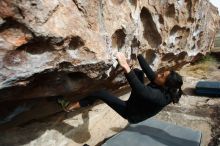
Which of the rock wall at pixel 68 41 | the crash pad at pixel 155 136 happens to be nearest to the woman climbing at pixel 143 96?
the rock wall at pixel 68 41

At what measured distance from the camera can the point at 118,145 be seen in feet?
10.6

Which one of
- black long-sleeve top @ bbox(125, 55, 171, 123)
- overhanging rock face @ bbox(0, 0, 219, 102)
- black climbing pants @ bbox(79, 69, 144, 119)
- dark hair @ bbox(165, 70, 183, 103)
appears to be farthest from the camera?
black climbing pants @ bbox(79, 69, 144, 119)

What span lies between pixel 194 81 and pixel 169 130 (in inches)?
119

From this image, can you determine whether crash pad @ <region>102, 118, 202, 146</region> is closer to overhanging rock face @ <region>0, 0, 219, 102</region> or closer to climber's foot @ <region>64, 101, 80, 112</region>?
climber's foot @ <region>64, 101, 80, 112</region>

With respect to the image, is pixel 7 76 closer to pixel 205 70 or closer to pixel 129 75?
pixel 129 75

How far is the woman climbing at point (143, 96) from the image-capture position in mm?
2895

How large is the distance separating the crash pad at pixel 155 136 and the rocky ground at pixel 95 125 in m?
0.37

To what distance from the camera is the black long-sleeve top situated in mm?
2877

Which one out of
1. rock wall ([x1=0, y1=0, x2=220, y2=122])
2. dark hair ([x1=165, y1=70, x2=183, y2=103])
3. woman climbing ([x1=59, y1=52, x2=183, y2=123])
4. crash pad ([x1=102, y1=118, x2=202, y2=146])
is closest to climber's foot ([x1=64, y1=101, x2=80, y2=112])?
woman climbing ([x1=59, y1=52, x2=183, y2=123])

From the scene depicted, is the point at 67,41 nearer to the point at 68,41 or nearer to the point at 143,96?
the point at 68,41

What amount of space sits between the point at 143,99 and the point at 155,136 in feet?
2.87

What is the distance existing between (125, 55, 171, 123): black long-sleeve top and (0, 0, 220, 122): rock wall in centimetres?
41

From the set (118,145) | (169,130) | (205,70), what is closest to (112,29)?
(118,145)

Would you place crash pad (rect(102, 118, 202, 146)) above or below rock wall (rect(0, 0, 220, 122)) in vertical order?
below
